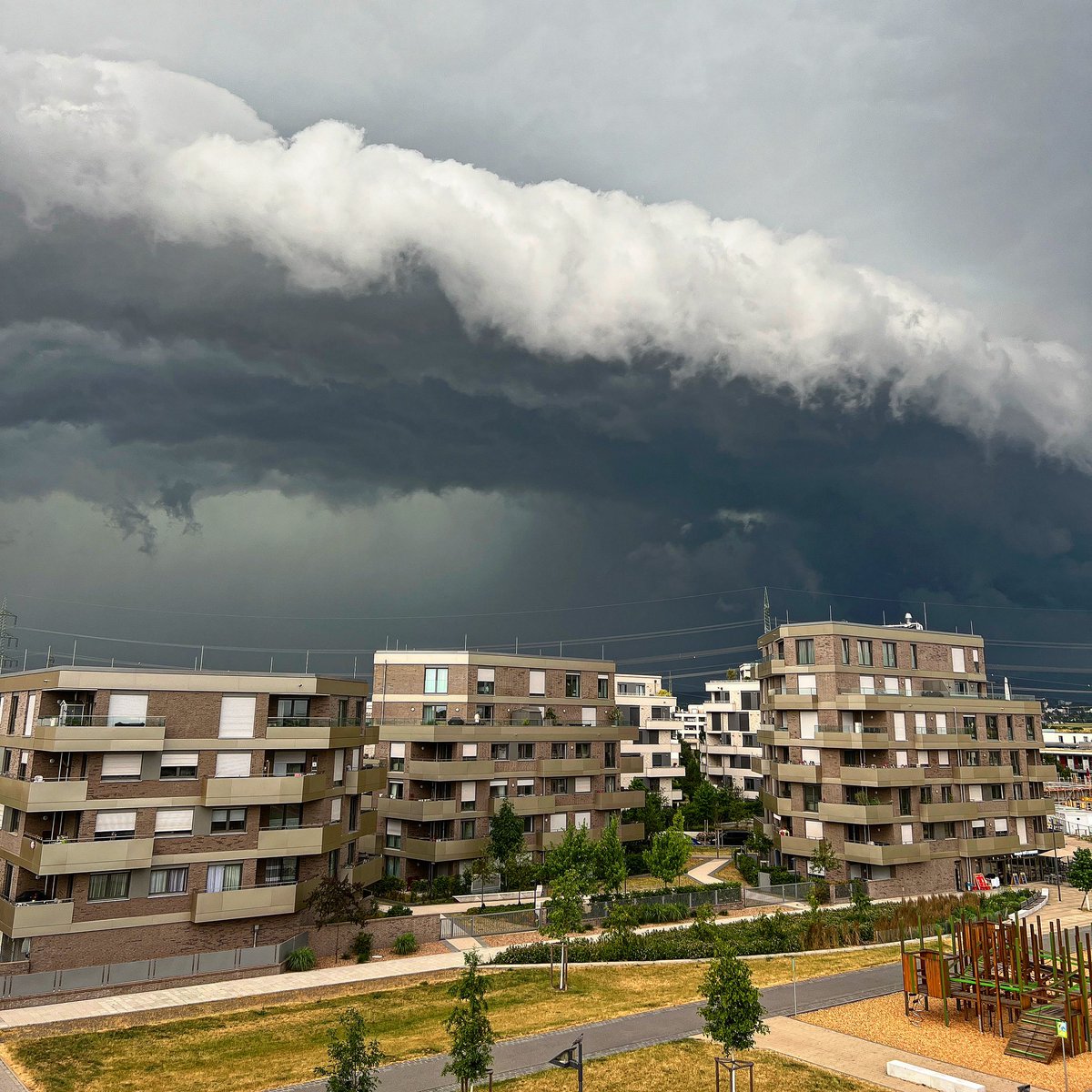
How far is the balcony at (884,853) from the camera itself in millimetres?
59812

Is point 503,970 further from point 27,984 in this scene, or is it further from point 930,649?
point 930,649

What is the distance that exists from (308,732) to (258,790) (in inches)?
150

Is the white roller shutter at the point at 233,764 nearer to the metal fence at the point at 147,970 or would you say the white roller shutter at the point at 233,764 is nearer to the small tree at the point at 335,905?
the small tree at the point at 335,905

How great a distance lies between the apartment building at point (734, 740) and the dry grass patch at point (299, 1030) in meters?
67.5

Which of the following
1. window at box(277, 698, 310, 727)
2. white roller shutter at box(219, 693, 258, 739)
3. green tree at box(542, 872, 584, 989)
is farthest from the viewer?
window at box(277, 698, 310, 727)

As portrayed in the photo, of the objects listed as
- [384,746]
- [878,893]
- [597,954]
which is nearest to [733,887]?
[878,893]

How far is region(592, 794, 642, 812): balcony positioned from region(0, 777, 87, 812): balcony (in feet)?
136

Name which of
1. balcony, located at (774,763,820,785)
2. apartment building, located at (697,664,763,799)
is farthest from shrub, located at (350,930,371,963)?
apartment building, located at (697,664,763,799)

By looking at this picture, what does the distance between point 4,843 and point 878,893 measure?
177 ft

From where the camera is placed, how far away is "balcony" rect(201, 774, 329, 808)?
4125 cm

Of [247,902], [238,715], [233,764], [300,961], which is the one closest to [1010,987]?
[300,961]

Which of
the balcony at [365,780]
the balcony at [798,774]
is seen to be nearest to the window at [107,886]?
the balcony at [365,780]

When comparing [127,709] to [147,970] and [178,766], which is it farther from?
[147,970]

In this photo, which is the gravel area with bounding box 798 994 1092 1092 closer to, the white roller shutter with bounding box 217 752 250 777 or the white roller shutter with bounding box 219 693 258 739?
the white roller shutter with bounding box 217 752 250 777
